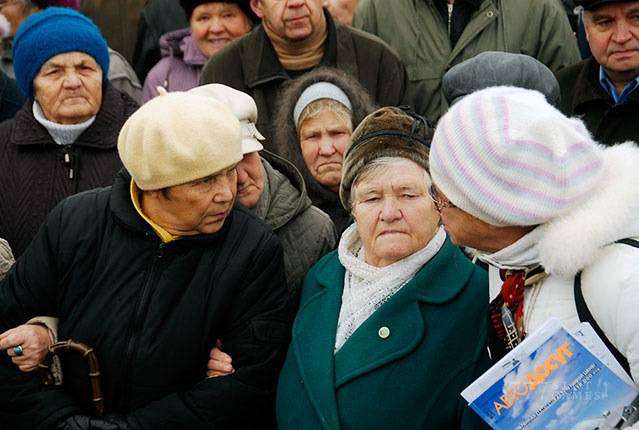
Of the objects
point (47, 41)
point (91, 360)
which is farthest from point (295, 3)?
point (91, 360)

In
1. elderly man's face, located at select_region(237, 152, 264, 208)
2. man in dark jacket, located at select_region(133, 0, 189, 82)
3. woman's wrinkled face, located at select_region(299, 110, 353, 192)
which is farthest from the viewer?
man in dark jacket, located at select_region(133, 0, 189, 82)

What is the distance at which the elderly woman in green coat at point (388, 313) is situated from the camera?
262 cm

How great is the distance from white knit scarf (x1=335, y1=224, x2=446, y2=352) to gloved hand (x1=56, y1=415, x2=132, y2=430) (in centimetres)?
69

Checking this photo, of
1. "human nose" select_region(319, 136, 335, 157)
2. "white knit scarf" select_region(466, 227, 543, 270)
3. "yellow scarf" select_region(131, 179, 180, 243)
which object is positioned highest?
"white knit scarf" select_region(466, 227, 543, 270)

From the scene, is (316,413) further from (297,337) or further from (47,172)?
(47,172)

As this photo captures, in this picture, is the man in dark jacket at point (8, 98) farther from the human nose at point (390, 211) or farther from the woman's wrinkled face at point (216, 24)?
the human nose at point (390, 211)

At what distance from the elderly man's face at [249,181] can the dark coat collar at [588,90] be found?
161 cm

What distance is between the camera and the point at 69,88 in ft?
12.6

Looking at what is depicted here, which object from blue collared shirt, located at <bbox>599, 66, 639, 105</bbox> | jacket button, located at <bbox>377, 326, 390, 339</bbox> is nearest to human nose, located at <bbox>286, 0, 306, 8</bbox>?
blue collared shirt, located at <bbox>599, 66, 639, 105</bbox>

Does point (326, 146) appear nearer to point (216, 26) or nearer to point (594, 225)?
point (216, 26)

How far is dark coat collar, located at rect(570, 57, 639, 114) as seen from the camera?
158 inches

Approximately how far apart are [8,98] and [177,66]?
0.88 meters

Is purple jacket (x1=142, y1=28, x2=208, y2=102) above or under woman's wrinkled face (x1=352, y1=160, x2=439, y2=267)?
under

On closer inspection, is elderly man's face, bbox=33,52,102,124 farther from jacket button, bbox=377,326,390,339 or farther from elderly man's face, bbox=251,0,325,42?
jacket button, bbox=377,326,390,339
